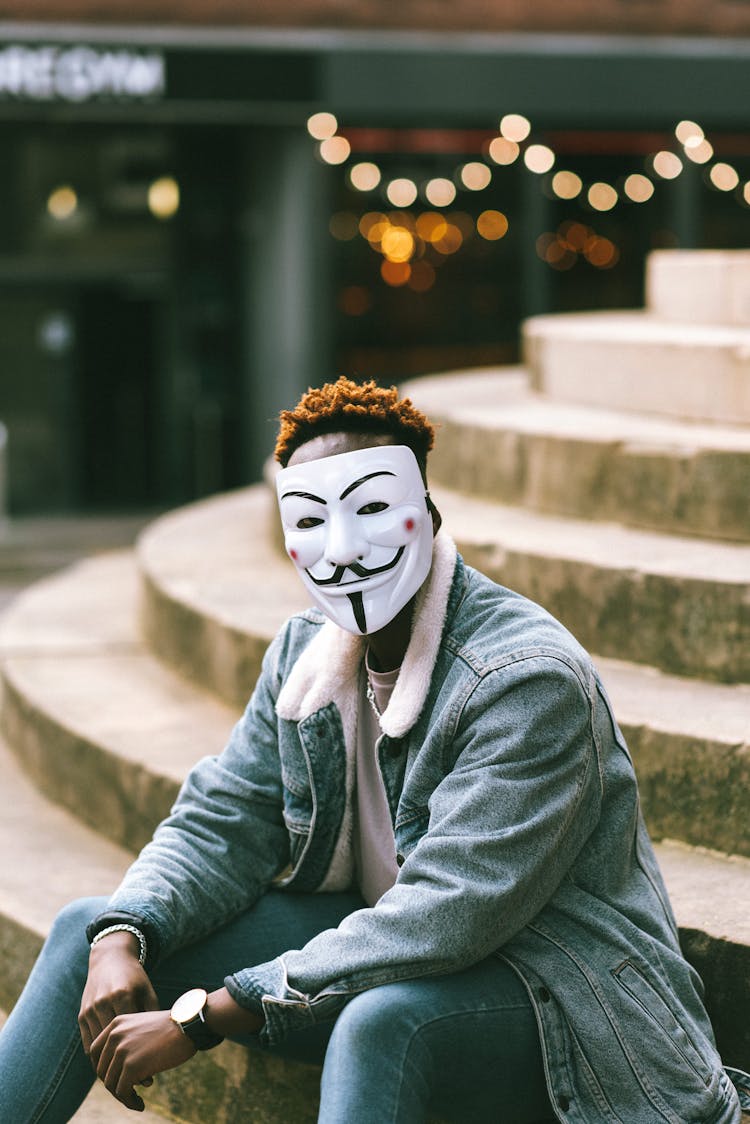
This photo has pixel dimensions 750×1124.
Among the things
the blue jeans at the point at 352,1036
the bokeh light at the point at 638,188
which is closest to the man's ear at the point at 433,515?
the blue jeans at the point at 352,1036

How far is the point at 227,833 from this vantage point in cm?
277

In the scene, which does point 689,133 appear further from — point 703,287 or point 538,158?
point 703,287

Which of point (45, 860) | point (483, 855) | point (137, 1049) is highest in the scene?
point (483, 855)

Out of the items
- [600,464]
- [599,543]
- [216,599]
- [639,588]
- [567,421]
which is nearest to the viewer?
[639,588]

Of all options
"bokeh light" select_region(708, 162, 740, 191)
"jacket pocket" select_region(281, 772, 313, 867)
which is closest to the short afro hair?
"jacket pocket" select_region(281, 772, 313, 867)

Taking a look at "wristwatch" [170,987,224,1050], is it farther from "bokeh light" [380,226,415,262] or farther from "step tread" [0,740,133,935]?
"bokeh light" [380,226,415,262]

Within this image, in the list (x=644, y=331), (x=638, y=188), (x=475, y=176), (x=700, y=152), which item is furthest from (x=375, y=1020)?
(x=700, y=152)

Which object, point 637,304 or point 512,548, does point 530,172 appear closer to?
point 637,304

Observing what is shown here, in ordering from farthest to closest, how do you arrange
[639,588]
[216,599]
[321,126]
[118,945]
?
[321,126] < [216,599] < [639,588] < [118,945]

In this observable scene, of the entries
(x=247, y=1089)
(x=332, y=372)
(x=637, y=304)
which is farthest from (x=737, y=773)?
(x=637, y=304)

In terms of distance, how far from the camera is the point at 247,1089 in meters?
2.98

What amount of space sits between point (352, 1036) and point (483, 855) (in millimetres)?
330

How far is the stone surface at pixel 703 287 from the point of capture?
20.3 feet

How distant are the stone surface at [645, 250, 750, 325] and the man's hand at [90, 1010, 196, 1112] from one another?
4.50 metres
